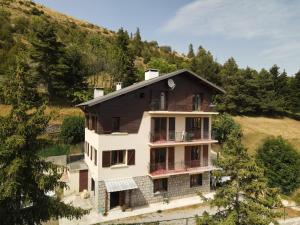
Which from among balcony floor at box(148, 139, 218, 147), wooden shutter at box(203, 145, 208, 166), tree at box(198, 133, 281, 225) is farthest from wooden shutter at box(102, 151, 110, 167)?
wooden shutter at box(203, 145, 208, 166)

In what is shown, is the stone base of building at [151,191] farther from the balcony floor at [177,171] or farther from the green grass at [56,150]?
the green grass at [56,150]

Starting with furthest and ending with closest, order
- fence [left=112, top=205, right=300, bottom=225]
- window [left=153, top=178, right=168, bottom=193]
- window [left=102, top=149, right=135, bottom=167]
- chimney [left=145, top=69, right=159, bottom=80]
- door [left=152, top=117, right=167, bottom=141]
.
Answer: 1. chimney [left=145, top=69, right=159, bottom=80]
2. window [left=153, top=178, right=168, bottom=193]
3. door [left=152, top=117, right=167, bottom=141]
4. window [left=102, top=149, right=135, bottom=167]
5. fence [left=112, top=205, right=300, bottom=225]

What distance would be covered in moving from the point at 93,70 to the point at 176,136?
37236mm

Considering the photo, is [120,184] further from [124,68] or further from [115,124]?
[124,68]

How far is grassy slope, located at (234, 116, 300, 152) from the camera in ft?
184

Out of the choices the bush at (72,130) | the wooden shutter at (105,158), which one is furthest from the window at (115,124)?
the bush at (72,130)

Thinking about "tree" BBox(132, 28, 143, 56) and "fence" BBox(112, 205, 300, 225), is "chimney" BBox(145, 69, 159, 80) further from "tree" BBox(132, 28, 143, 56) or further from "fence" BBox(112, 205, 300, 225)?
"tree" BBox(132, 28, 143, 56)

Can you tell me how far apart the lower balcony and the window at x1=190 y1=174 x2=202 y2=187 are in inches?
48.1

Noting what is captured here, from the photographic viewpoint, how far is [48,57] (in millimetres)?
47219

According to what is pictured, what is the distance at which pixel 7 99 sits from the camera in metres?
12.9

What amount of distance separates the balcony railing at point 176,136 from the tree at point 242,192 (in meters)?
12.0

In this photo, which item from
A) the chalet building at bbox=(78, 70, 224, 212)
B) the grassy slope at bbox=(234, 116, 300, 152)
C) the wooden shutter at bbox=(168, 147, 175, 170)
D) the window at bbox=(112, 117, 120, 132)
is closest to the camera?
the chalet building at bbox=(78, 70, 224, 212)

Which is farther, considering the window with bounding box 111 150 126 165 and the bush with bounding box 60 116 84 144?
the bush with bounding box 60 116 84 144

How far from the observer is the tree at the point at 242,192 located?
14688mm
